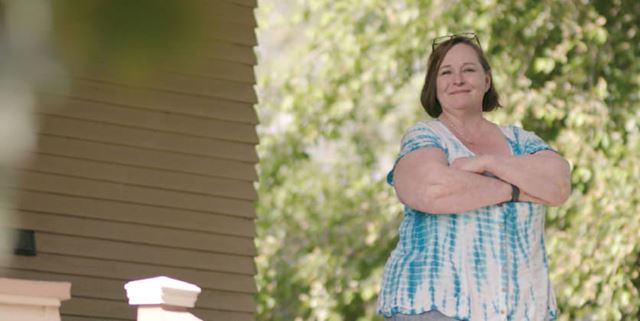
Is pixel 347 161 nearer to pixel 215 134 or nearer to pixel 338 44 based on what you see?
pixel 338 44

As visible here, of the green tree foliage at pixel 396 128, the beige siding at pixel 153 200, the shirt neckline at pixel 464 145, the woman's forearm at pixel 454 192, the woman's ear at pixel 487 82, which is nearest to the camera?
the woman's forearm at pixel 454 192

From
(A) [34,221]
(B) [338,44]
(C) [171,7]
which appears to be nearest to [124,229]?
(A) [34,221]

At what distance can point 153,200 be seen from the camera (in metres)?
4.62

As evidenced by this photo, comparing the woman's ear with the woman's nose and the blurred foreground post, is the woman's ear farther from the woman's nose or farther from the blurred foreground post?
the blurred foreground post

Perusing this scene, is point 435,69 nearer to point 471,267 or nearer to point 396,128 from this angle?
point 471,267

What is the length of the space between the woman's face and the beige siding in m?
1.06

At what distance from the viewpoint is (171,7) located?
0.77 metres

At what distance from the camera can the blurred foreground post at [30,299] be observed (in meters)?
3.16

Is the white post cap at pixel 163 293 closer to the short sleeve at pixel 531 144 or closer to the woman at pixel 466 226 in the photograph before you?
the woman at pixel 466 226

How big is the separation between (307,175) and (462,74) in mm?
7470

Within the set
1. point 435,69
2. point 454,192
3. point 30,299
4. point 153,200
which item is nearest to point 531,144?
point 435,69

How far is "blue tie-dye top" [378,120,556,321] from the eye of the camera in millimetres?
3109

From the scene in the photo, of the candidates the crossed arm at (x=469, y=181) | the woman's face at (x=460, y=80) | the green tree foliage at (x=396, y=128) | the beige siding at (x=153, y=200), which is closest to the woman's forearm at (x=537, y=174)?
the crossed arm at (x=469, y=181)

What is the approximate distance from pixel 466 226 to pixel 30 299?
1.18 m
